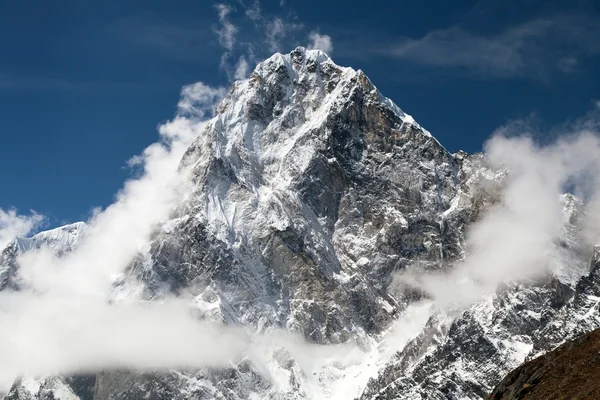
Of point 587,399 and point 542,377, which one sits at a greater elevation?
point 542,377

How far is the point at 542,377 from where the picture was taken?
128 metres

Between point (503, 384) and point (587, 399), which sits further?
point (503, 384)

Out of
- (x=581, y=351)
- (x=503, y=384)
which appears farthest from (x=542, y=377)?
(x=503, y=384)

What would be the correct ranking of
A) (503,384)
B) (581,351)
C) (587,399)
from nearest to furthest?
(587,399), (581,351), (503,384)

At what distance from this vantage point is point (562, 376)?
403 feet

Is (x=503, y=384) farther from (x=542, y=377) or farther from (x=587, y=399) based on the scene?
(x=587, y=399)

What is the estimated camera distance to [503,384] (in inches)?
5773

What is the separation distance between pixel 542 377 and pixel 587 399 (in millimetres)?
21317

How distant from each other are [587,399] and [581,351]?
2140 centimetres

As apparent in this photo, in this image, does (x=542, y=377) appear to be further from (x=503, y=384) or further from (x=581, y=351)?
(x=503, y=384)

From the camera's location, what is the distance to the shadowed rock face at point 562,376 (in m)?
114

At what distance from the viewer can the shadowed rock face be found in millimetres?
113500

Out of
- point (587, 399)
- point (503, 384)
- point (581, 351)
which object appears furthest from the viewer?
point (503, 384)

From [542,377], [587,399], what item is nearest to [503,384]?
[542,377]
